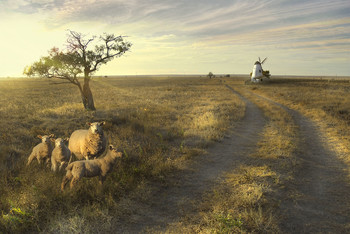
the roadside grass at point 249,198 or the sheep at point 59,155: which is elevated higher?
the sheep at point 59,155

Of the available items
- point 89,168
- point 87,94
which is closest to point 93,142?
point 89,168

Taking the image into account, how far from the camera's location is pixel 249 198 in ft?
19.3

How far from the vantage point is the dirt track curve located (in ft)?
17.3

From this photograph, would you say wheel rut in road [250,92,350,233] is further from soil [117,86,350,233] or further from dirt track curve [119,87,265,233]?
dirt track curve [119,87,265,233]

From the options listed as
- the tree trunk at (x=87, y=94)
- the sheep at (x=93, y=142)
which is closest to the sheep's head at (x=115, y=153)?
the sheep at (x=93, y=142)

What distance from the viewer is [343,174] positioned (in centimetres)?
782

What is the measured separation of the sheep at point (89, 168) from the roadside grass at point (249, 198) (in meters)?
2.50

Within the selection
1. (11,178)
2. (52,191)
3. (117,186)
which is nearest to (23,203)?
(52,191)

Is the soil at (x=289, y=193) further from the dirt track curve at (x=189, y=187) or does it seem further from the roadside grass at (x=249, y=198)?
the roadside grass at (x=249, y=198)

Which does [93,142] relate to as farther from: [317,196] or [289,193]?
[317,196]

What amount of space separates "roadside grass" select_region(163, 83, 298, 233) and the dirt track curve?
13.1 inches

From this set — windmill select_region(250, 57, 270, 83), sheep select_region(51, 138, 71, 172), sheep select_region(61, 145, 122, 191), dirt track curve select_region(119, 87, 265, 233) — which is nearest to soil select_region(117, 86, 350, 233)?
dirt track curve select_region(119, 87, 265, 233)

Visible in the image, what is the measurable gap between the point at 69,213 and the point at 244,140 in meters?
9.82

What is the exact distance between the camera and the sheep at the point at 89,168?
18.7ft
